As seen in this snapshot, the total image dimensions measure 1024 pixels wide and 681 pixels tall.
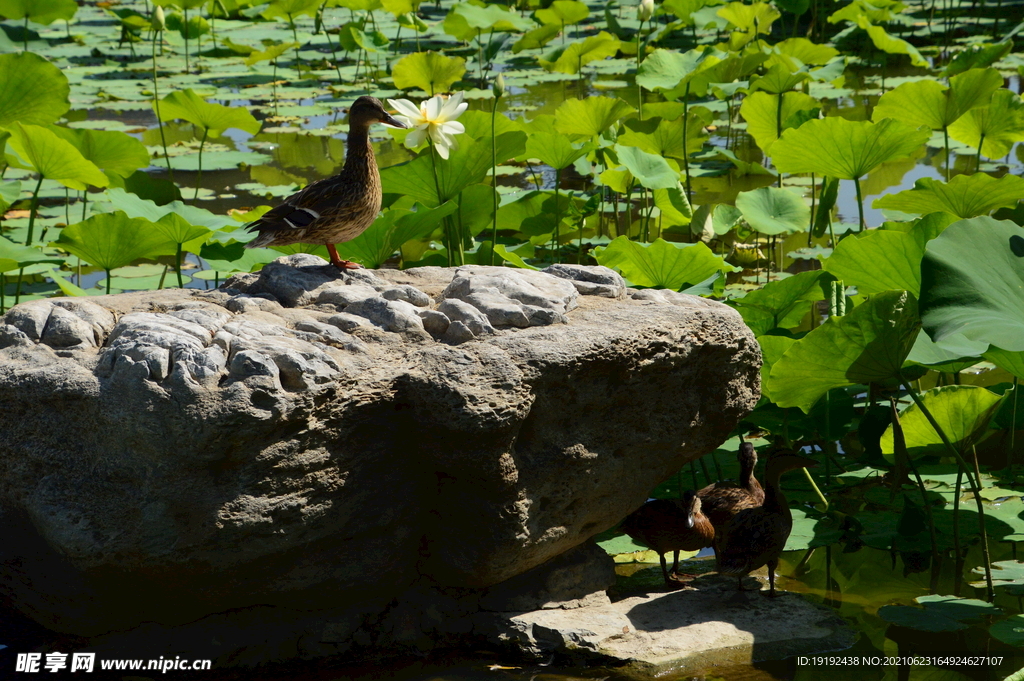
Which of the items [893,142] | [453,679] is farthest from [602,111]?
[453,679]

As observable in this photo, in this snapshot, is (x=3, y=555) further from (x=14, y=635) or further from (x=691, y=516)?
(x=691, y=516)

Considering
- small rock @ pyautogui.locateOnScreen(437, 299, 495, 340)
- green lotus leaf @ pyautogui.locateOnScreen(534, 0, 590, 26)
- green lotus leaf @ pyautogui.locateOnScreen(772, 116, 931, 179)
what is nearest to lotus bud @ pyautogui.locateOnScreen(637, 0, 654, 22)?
green lotus leaf @ pyautogui.locateOnScreen(772, 116, 931, 179)

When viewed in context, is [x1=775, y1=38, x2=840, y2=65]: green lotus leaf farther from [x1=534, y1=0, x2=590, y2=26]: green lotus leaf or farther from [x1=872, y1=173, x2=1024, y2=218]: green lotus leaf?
[x1=872, y1=173, x2=1024, y2=218]: green lotus leaf

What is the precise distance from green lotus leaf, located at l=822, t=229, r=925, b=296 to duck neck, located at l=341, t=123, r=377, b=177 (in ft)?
4.85

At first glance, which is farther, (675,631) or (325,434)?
(675,631)

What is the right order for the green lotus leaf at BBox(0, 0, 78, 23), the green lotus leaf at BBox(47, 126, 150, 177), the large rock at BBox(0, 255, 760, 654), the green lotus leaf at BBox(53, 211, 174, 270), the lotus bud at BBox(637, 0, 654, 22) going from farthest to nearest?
the green lotus leaf at BBox(0, 0, 78, 23)
the lotus bud at BBox(637, 0, 654, 22)
the green lotus leaf at BBox(47, 126, 150, 177)
the green lotus leaf at BBox(53, 211, 174, 270)
the large rock at BBox(0, 255, 760, 654)

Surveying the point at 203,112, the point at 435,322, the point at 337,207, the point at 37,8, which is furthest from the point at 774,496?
the point at 37,8

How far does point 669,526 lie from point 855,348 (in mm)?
742

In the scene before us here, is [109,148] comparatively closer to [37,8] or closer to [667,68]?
[37,8]

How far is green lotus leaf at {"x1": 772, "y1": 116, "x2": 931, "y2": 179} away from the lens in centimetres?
407

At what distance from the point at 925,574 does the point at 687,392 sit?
994 millimetres

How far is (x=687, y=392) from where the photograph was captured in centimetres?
291

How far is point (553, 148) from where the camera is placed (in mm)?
4801

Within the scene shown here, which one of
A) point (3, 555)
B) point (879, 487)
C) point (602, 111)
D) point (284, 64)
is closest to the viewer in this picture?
point (3, 555)
